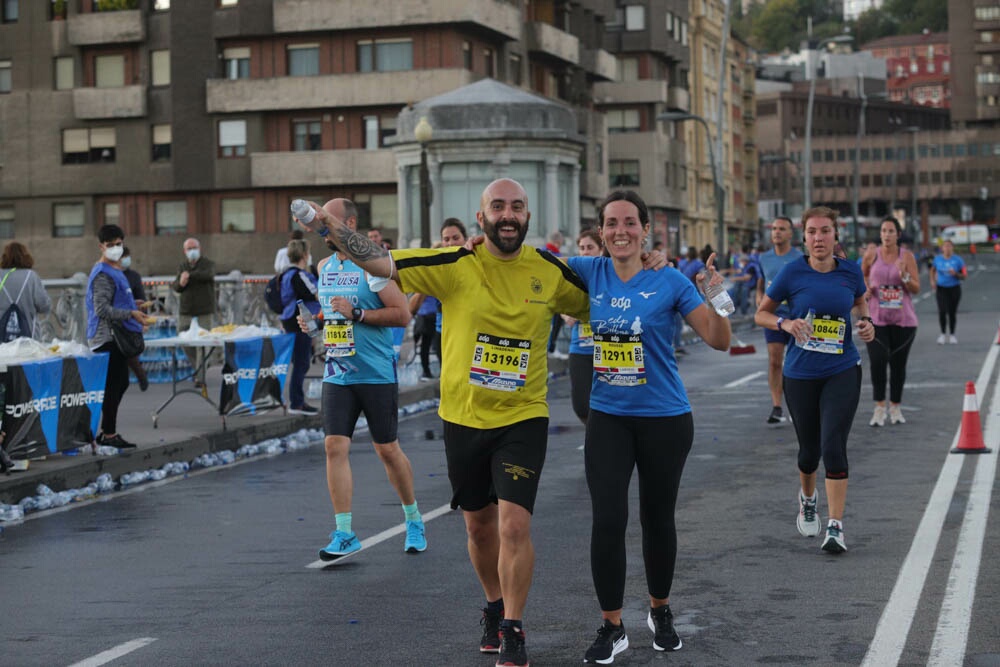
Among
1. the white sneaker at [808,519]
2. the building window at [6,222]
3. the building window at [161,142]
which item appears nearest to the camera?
the white sneaker at [808,519]

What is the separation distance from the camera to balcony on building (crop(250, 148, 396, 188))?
5941 cm

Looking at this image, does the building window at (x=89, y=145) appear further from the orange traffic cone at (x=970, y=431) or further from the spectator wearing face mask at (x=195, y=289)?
the orange traffic cone at (x=970, y=431)

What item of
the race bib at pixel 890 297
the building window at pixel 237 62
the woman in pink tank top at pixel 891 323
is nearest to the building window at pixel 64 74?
the building window at pixel 237 62

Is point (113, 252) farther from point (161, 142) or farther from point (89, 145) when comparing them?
point (89, 145)

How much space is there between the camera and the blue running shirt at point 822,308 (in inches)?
368

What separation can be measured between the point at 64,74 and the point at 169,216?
22.7 feet

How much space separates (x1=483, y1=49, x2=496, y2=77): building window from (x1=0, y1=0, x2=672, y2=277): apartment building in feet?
0.24

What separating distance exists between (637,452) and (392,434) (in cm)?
290

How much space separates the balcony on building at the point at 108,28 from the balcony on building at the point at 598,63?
18.9 metres

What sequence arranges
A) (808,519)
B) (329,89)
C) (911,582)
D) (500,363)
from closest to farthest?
(500,363) < (911,582) < (808,519) < (329,89)

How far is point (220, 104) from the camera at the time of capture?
60.9m

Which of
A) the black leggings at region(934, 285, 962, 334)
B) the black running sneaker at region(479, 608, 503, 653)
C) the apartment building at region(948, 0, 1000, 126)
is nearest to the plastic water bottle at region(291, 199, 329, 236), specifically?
the black running sneaker at region(479, 608, 503, 653)

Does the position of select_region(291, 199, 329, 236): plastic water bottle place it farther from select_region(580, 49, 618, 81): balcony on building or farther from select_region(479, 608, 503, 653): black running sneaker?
select_region(580, 49, 618, 81): balcony on building

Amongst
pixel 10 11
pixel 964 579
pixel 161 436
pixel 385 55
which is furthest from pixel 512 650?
pixel 10 11
